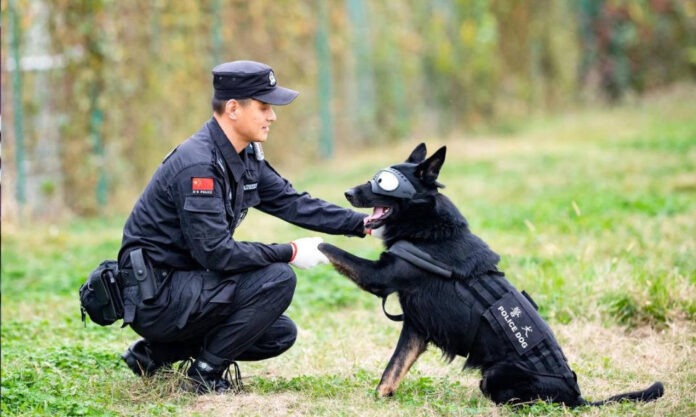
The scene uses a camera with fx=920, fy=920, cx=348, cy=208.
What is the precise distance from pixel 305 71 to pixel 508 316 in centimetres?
1077

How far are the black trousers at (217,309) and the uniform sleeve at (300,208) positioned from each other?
47 centimetres

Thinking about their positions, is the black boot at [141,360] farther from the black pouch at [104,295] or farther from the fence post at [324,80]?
the fence post at [324,80]

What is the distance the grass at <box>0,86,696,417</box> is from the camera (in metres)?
4.61

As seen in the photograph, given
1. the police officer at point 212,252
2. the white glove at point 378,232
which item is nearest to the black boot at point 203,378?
the police officer at point 212,252

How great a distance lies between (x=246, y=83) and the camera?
4.63 metres

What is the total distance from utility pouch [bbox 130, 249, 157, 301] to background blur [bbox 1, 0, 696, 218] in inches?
201

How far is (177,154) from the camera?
181 inches

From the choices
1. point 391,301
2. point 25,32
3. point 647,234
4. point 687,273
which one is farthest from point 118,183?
point 687,273

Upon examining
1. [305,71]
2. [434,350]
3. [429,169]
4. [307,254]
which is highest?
[429,169]

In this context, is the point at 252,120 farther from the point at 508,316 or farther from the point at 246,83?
the point at 508,316

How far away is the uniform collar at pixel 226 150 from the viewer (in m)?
4.69

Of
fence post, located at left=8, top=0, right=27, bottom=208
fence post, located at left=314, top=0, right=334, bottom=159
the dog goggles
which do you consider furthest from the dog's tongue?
fence post, located at left=314, top=0, right=334, bottom=159

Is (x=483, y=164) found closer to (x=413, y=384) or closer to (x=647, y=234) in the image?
(x=647, y=234)

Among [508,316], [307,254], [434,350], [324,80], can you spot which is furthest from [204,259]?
[324,80]
